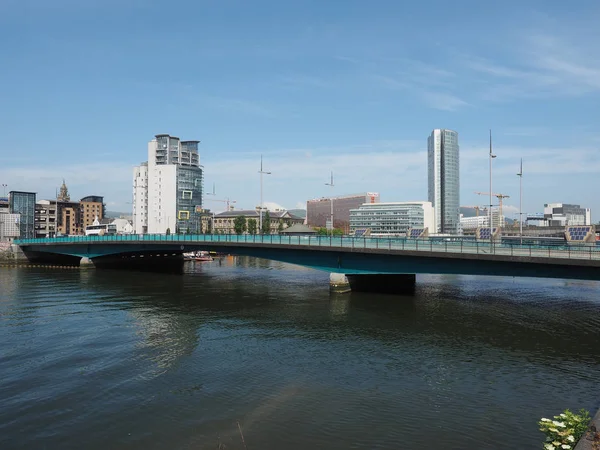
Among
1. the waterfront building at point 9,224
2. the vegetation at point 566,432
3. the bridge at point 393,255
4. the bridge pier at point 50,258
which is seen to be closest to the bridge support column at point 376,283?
the bridge at point 393,255

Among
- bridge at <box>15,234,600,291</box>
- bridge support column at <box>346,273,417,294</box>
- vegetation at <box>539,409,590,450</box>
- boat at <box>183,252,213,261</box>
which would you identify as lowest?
boat at <box>183,252,213,261</box>

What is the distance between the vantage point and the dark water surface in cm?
2016

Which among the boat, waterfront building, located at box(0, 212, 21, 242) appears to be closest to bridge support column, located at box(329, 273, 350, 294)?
the boat

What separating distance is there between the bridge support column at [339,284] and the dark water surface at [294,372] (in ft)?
17.1

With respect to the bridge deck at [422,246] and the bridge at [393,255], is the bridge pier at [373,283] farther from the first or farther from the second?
the bridge deck at [422,246]

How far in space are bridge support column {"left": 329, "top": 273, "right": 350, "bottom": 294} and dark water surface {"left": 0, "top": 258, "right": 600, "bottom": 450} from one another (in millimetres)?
5202

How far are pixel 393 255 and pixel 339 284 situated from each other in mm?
9760

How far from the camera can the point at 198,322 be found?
4478 centimetres

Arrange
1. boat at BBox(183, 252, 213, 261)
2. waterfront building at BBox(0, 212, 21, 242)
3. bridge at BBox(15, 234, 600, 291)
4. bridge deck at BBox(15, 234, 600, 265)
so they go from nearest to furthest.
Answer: bridge deck at BBox(15, 234, 600, 265)
bridge at BBox(15, 234, 600, 291)
boat at BBox(183, 252, 213, 261)
waterfront building at BBox(0, 212, 21, 242)

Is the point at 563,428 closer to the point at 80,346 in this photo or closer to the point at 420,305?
the point at 80,346

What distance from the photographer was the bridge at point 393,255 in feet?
140

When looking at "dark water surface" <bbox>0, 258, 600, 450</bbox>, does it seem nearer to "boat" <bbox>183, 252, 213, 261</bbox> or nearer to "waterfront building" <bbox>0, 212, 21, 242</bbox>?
"boat" <bbox>183, 252, 213, 261</bbox>

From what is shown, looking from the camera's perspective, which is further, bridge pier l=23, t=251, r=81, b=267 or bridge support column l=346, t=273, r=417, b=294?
bridge pier l=23, t=251, r=81, b=267

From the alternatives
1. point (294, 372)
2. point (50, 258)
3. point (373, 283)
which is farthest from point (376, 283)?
point (50, 258)
